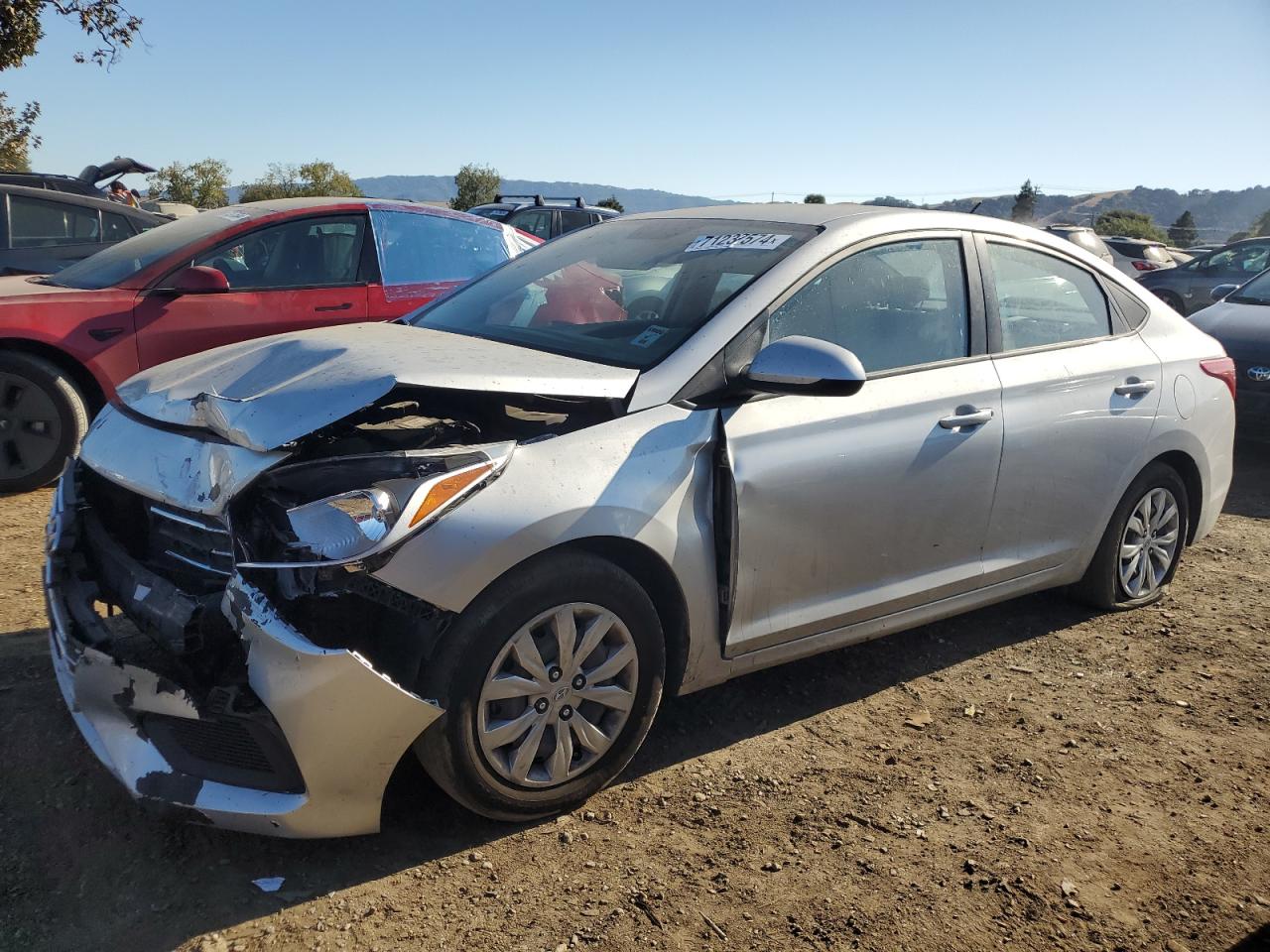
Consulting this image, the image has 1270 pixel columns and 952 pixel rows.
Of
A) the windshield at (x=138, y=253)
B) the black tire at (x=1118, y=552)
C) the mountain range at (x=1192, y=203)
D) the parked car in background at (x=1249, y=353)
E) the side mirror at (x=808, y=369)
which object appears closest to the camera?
the side mirror at (x=808, y=369)

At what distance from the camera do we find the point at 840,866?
2.86 metres

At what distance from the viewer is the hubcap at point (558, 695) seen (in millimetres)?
2756

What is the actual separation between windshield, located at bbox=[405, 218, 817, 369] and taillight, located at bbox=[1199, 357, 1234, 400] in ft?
7.39

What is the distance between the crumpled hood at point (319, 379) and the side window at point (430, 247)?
3037 mm

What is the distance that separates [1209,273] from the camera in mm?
15125

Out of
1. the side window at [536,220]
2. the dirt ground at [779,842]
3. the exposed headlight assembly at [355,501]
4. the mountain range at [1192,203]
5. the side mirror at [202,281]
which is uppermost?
the mountain range at [1192,203]

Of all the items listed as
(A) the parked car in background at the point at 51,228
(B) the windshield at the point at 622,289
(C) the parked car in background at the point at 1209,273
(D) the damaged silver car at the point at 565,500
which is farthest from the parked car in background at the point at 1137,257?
(B) the windshield at the point at 622,289

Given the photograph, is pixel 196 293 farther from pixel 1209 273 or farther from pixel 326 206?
pixel 1209 273

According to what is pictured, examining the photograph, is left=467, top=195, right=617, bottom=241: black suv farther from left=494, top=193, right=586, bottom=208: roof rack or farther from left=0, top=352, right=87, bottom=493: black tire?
left=0, top=352, right=87, bottom=493: black tire

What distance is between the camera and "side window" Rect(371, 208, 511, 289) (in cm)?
646

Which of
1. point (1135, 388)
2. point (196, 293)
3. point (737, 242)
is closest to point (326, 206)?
point (196, 293)

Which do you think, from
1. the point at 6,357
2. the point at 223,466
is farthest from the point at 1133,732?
the point at 6,357

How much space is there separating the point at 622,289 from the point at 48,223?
20.4 feet

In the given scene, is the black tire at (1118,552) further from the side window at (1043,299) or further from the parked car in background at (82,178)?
the parked car in background at (82,178)
